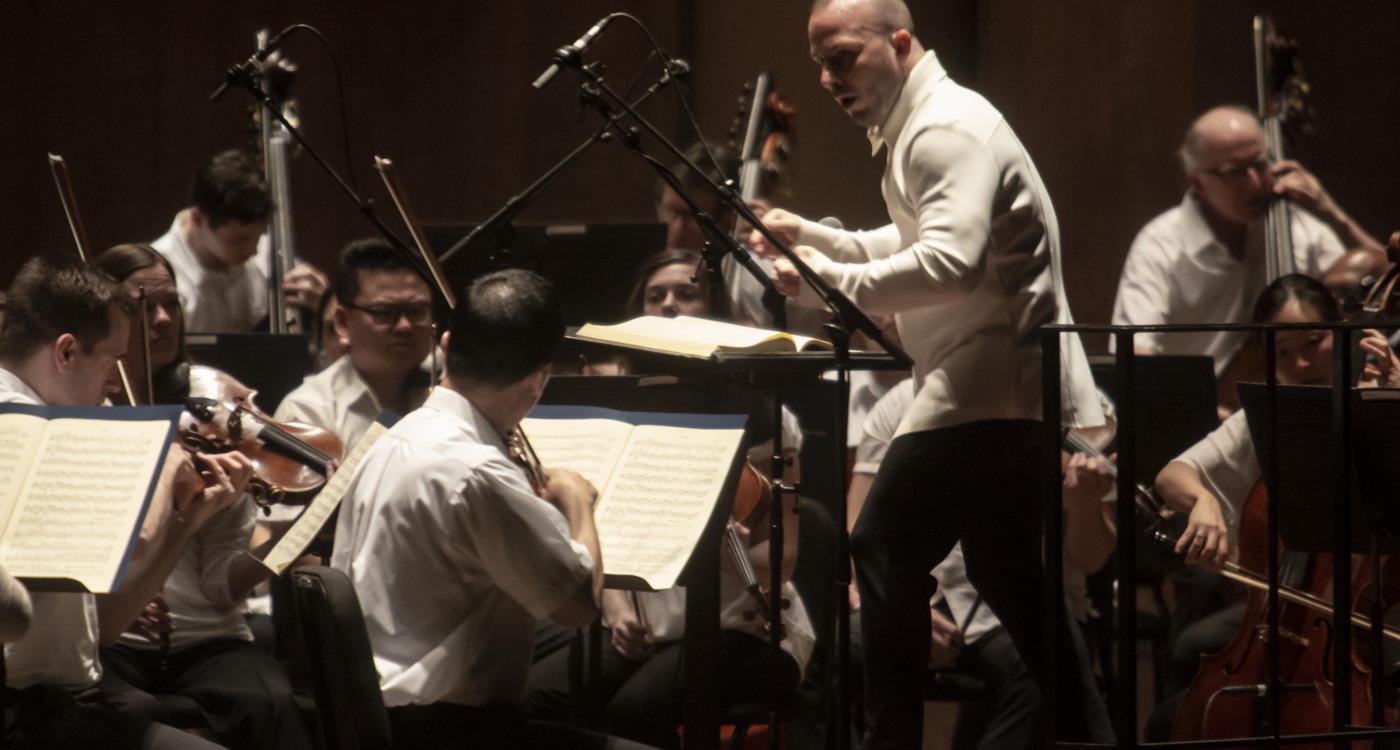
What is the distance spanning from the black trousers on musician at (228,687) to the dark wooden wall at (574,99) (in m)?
3.16

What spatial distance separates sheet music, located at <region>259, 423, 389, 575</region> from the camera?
108 inches

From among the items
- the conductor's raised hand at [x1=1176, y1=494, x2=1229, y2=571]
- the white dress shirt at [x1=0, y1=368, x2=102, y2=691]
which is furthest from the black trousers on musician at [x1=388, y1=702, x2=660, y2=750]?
the conductor's raised hand at [x1=1176, y1=494, x2=1229, y2=571]

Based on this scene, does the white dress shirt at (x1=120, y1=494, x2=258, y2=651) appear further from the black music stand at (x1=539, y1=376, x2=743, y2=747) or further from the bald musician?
the black music stand at (x1=539, y1=376, x2=743, y2=747)

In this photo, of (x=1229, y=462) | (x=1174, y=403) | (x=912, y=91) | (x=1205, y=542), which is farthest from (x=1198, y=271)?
(x=912, y=91)

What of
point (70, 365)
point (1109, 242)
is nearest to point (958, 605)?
point (70, 365)

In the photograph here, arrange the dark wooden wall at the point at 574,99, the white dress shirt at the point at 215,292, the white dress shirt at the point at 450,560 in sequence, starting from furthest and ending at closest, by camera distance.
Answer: the dark wooden wall at the point at 574,99, the white dress shirt at the point at 215,292, the white dress shirt at the point at 450,560

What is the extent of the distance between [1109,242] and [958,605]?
295cm

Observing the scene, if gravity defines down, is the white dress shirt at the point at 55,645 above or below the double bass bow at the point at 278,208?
below

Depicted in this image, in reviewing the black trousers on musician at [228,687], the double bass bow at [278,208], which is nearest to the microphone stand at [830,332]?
the black trousers on musician at [228,687]

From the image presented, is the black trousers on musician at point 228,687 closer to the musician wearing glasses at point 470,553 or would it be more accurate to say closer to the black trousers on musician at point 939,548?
the musician wearing glasses at point 470,553

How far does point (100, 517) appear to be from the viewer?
8.93 ft

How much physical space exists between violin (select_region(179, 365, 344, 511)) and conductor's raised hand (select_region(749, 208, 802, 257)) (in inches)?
45.5

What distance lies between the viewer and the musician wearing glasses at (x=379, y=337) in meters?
4.34

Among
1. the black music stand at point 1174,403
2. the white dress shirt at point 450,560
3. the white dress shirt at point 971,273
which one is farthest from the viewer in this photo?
the black music stand at point 1174,403
